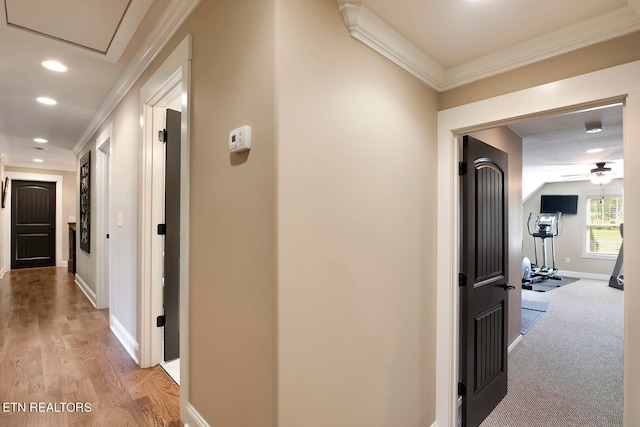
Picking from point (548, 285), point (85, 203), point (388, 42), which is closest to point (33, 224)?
point (85, 203)

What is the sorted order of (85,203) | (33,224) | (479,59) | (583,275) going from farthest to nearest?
1. (583,275)
2. (33,224)
3. (85,203)
4. (479,59)

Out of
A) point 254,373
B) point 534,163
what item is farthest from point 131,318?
point 534,163

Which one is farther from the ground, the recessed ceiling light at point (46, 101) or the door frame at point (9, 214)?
the recessed ceiling light at point (46, 101)

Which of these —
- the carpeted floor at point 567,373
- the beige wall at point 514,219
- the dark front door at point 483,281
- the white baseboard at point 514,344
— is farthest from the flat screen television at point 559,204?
the dark front door at point 483,281

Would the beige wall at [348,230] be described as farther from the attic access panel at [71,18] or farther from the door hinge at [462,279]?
the attic access panel at [71,18]

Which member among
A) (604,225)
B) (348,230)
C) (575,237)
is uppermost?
(348,230)

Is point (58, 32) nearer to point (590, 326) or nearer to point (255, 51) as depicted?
point (255, 51)

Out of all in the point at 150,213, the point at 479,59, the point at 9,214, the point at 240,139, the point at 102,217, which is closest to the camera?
the point at 240,139

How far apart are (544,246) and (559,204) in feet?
3.83

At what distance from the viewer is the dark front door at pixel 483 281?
201 cm

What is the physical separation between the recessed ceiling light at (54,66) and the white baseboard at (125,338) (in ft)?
7.70

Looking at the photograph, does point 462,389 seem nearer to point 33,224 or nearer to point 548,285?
point 548,285

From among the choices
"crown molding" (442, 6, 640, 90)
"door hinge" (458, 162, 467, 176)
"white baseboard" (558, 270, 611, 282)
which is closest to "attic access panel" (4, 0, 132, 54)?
"crown molding" (442, 6, 640, 90)

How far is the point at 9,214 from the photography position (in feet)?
21.4
